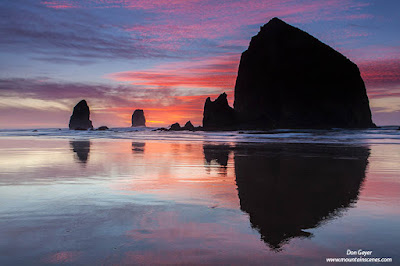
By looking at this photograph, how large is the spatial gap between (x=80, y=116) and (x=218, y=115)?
116131 millimetres

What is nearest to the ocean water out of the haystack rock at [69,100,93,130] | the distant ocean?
the distant ocean

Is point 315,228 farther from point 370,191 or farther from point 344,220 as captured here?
point 370,191

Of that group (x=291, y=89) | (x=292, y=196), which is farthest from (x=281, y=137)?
(x=291, y=89)

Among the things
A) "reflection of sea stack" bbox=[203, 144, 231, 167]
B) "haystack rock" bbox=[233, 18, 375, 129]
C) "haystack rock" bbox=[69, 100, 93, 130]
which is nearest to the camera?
"reflection of sea stack" bbox=[203, 144, 231, 167]

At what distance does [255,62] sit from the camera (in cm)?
10294

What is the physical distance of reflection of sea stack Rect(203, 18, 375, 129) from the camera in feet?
298

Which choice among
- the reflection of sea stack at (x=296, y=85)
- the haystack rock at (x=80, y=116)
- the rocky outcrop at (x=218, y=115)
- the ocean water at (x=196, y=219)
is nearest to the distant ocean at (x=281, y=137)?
the ocean water at (x=196, y=219)

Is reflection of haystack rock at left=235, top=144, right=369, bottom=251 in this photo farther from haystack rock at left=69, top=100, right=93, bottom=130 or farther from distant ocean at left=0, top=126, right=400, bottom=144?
haystack rock at left=69, top=100, right=93, bottom=130

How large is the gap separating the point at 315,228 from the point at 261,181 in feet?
10.3

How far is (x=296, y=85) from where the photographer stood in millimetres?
95062

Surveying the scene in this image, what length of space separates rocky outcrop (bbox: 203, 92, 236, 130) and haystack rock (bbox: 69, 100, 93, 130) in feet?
346

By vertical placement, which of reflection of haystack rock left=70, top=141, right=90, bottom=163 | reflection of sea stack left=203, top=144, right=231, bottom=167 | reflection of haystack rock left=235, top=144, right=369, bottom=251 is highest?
reflection of haystack rock left=70, top=141, right=90, bottom=163

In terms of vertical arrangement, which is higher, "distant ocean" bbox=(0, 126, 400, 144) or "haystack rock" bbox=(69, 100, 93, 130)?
"haystack rock" bbox=(69, 100, 93, 130)

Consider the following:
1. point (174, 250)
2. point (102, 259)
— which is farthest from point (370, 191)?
point (102, 259)
